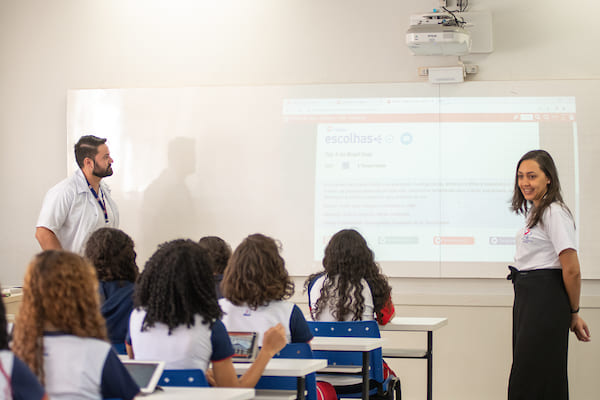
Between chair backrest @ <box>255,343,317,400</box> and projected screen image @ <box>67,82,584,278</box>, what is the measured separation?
7.52 feet

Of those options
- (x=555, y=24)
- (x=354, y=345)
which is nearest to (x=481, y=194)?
(x=555, y=24)

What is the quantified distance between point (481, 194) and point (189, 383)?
327cm

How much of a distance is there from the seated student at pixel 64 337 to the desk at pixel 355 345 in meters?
1.27

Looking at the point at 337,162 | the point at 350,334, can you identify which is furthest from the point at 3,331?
the point at 337,162

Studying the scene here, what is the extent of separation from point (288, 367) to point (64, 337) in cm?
87

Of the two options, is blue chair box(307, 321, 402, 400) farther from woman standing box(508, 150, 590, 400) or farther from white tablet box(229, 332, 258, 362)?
white tablet box(229, 332, 258, 362)

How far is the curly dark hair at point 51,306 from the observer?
1.75m

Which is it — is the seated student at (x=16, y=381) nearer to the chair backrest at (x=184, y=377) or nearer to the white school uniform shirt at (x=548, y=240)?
the chair backrest at (x=184, y=377)

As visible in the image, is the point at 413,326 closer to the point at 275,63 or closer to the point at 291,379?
the point at 291,379

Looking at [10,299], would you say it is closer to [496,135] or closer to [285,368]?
[285,368]

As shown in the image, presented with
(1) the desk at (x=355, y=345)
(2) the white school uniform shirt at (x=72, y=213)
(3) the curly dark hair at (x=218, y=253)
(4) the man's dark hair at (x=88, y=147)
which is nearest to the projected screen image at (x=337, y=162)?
(4) the man's dark hair at (x=88, y=147)

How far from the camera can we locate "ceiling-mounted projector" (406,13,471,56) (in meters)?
4.57

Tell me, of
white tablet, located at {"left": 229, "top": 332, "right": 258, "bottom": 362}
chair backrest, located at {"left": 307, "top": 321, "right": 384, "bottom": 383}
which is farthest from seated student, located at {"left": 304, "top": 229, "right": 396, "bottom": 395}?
white tablet, located at {"left": 229, "top": 332, "right": 258, "bottom": 362}

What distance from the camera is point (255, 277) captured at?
270 cm
